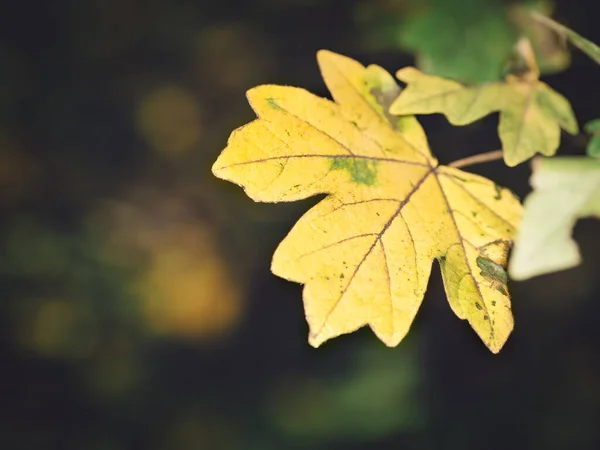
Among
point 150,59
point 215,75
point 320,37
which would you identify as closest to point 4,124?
point 150,59

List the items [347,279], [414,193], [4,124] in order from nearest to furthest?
[347,279] → [414,193] → [4,124]

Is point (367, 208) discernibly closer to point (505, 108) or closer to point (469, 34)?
point (505, 108)

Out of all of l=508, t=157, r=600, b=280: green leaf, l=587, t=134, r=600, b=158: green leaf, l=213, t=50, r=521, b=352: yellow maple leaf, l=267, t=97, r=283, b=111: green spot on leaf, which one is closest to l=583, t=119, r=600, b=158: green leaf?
l=587, t=134, r=600, b=158: green leaf

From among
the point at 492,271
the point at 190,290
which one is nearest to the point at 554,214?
the point at 492,271

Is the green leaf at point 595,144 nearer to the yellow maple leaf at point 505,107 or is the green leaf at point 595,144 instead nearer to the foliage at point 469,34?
the yellow maple leaf at point 505,107

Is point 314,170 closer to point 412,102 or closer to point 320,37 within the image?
point 412,102

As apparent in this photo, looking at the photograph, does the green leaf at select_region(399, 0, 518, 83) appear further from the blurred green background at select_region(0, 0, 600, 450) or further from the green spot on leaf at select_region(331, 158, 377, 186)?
the blurred green background at select_region(0, 0, 600, 450)
